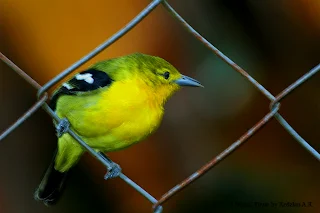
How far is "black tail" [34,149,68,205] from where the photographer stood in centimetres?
177

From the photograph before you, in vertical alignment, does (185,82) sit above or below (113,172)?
above

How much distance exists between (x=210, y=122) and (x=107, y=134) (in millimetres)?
1277

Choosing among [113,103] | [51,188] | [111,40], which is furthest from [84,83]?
[111,40]

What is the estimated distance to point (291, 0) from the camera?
2.85 metres

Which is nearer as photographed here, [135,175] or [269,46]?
[135,175]

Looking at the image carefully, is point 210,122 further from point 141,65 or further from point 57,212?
point 141,65

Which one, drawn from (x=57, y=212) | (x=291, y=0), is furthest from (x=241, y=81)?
(x=57, y=212)

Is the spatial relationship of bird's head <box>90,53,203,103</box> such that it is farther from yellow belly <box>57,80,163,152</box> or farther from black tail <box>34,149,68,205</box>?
black tail <box>34,149,68,205</box>

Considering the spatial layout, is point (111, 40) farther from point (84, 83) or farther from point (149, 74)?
point (149, 74)

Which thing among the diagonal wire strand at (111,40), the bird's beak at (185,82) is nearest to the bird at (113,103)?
the bird's beak at (185,82)

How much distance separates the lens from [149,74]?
1.81 meters

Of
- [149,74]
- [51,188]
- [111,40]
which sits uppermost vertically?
[149,74]

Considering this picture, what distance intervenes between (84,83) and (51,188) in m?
0.31

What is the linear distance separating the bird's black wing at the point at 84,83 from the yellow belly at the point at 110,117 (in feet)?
A: 0.06
